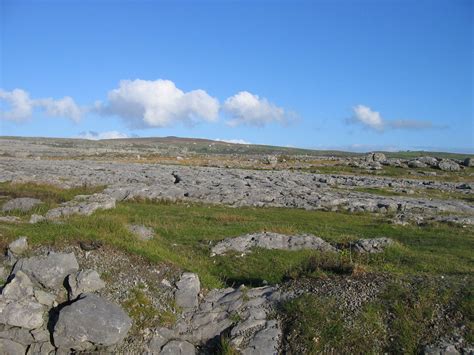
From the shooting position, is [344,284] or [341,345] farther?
[344,284]

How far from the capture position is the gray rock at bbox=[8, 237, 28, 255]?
15034 millimetres

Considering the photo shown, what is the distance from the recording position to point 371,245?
70.9 feet

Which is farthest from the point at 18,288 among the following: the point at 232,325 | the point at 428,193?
the point at 428,193

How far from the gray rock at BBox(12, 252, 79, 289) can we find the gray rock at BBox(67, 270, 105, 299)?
362 millimetres

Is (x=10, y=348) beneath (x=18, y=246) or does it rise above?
beneath

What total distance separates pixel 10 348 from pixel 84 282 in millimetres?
2524

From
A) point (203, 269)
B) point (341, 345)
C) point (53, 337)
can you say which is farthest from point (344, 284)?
point (53, 337)

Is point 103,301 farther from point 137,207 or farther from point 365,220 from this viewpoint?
point 365,220

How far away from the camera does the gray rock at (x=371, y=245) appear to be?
21.2 m

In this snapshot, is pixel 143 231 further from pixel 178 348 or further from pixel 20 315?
pixel 178 348

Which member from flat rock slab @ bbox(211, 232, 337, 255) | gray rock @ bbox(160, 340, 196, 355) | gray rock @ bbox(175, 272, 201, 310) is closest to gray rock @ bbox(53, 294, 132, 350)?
gray rock @ bbox(160, 340, 196, 355)

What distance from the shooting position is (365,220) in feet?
110

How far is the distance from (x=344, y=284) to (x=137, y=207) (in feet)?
73.3

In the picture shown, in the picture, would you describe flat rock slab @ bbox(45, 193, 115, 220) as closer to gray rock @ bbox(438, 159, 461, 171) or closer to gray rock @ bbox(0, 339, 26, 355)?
gray rock @ bbox(0, 339, 26, 355)
